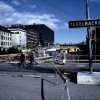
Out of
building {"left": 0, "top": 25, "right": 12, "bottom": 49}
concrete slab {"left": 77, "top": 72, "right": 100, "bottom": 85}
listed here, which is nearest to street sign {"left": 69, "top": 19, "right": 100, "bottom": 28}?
concrete slab {"left": 77, "top": 72, "right": 100, "bottom": 85}

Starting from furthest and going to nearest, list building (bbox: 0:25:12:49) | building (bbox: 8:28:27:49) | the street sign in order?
building (bbox: 8:28:27:49)
building (bbox: 0:25:12:49)
the street sign

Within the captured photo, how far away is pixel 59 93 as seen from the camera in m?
10.2

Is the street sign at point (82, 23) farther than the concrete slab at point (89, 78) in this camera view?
No

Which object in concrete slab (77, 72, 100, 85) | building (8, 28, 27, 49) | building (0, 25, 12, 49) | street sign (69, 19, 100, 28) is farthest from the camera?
building (8, 28, 27, 49)

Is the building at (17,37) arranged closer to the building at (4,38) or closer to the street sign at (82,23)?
the building at (4,38)

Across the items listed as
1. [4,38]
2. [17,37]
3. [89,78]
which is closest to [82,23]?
[89,78]

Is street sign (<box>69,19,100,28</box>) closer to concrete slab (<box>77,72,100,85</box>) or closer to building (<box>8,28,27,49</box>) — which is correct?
concrete slab (<box>77,72,100,85</box>)

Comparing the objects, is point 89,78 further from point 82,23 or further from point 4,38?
point 4,38

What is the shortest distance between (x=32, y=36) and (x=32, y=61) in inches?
6711

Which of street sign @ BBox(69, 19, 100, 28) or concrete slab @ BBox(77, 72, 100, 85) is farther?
concrete slab @ BBox(77, 72, 100, 85)

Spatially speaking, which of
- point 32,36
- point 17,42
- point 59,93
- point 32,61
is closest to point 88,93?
point 59,93

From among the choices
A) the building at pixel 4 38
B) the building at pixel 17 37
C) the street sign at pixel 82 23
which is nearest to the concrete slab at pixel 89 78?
the street sign at pixel 82 23

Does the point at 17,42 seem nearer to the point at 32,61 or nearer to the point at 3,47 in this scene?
the point at 3,47

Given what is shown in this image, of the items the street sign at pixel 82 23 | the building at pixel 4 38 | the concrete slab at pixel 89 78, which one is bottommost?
the concrete slab at pixel 89 78
